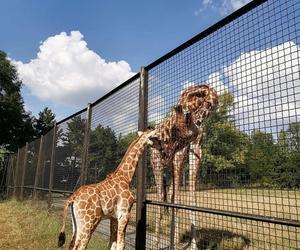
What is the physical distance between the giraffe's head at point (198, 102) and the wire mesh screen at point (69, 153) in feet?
12.0

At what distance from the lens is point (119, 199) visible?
174 inches

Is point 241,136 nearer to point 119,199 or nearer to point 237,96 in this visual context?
point 237,96

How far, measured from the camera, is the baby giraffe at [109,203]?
13.7 feet

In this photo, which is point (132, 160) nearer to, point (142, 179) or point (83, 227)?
point (142, 179)

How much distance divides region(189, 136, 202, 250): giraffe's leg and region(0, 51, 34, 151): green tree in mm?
21854

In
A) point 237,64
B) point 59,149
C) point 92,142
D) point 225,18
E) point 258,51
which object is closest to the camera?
point 258,51

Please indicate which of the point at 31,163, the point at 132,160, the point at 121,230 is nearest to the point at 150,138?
the point at 132,160

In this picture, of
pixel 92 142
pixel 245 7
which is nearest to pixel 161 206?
pixel 245 7

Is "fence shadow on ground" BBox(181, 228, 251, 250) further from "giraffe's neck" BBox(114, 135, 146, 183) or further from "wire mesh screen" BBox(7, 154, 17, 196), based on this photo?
"wire mesh screen" BBox(7, 154, 17, 196)

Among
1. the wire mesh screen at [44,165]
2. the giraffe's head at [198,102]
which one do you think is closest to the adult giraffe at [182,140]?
the giraffe's head at [198,102]

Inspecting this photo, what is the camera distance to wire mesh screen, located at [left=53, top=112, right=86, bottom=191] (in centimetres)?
782

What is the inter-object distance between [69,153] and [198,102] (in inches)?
194

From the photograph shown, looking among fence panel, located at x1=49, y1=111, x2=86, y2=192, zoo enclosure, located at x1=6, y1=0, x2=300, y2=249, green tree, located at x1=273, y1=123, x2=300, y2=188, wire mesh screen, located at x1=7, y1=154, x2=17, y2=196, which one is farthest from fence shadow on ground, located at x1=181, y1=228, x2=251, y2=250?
wire mesh screen, located at x1=7, y1=154, x2=17, y2=196

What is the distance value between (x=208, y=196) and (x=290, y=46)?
179 cm
